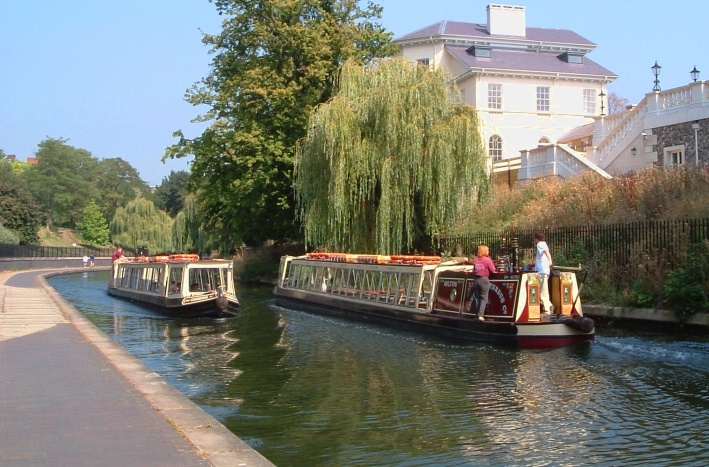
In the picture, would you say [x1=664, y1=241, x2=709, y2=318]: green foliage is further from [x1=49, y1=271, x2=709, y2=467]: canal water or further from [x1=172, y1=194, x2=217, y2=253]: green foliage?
[x1=172, y1=194, x2=217, y2=253]: green foliage

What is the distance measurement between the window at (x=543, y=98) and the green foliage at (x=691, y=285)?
31.5 m

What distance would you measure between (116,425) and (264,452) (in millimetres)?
1743

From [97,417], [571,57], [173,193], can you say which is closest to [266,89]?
[571,57]

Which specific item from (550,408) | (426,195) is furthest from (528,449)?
(426,195)

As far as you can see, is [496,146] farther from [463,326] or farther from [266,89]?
[463,326]

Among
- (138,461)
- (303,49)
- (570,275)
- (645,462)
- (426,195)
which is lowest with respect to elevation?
(645,462)

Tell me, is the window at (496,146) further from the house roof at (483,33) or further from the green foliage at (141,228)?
the green foliage at (141,228)

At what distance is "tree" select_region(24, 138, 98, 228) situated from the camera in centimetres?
11888

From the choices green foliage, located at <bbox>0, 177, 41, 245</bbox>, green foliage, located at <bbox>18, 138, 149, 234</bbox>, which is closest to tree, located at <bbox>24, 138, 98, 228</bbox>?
green foliage, located at <bbox>18, 138, 149, 234</bbox>

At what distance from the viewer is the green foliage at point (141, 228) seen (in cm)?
9319

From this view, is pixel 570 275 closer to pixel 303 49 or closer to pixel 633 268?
pixel 633 268

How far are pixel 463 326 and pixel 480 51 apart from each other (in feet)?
116

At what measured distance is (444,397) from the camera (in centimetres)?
1262

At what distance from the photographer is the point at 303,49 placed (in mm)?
39125
